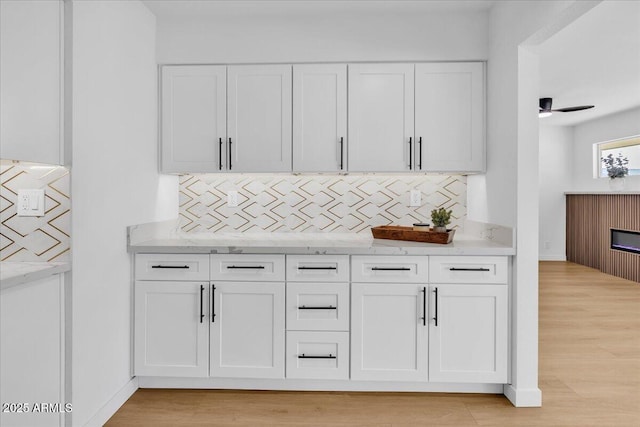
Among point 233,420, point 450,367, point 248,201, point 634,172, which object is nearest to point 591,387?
point 450,367

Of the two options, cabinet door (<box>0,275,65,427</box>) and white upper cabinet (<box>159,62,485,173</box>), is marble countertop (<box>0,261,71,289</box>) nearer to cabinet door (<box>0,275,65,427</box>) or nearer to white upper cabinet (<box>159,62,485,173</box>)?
cabinet door (<box>0,275,65,427</box>)

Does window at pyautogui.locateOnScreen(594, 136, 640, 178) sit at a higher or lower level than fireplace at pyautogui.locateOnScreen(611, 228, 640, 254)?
A: higher

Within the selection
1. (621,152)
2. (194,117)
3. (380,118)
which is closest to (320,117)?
(380,118)

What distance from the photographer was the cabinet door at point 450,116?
2.83 m

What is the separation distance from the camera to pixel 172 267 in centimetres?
257

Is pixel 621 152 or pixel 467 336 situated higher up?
→ pixel 621 152

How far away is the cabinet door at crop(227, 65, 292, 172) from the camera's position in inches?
113

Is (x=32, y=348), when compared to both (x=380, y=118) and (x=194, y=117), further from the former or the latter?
(x=380, y=118)

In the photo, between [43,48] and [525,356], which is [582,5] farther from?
[43,48]

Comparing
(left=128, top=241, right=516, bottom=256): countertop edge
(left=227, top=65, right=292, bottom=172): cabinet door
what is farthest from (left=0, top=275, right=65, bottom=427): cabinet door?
(left=227, top=65, right=292, bottom=172): cabinet door

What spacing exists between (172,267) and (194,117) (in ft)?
3.56

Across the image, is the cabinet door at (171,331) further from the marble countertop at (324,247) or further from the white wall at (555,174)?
the white wall at (555,174)

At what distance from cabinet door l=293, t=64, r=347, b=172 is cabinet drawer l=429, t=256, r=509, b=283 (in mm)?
954

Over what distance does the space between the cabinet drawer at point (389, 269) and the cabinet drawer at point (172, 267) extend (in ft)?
3.17
